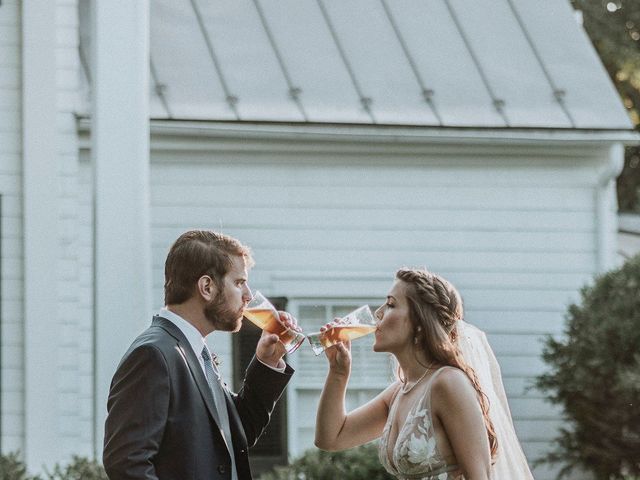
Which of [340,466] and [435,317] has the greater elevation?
[435,317]

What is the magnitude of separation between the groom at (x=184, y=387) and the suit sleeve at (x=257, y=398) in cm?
8

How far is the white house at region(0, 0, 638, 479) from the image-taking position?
9750 millimetres

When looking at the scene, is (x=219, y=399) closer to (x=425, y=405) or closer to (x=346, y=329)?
(x=346, y=329)

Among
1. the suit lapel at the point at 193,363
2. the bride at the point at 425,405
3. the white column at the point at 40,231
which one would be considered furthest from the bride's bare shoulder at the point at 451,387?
the white column at the point at 40,231

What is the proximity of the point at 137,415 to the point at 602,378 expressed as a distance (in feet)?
21.7

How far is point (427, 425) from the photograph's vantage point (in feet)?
14.4

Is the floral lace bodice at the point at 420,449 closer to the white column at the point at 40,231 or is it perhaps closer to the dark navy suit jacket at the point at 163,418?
the dark navy suit jacket at the point at 163,418

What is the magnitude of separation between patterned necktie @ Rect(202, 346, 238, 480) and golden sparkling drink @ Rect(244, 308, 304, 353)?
0.24 m

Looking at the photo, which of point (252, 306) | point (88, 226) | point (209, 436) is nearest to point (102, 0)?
point (88, 226)

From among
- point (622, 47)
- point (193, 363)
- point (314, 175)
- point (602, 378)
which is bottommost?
point (193, 363)

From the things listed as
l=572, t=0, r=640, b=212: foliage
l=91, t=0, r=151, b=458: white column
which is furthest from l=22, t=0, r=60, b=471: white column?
l=572, t=0, r=640, b=212: foliage

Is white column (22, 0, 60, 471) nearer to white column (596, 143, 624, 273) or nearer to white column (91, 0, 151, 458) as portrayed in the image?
white column (91, 0, 151, 458)

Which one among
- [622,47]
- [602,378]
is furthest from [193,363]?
[622,47]

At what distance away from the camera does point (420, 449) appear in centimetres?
437
